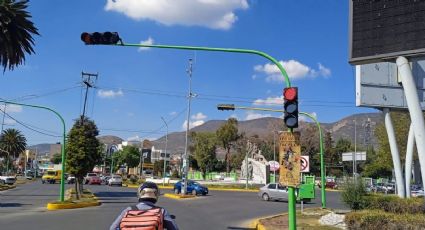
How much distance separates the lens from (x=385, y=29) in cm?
1545

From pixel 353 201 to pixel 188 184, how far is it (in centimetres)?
2589

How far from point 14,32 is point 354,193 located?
76.6 ft

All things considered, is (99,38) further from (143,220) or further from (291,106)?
(143,220)

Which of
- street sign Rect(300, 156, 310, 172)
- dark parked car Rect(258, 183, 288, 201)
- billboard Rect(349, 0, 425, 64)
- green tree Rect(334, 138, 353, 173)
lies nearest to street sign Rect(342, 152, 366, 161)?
dark parked car Rect(258, 183, 288, 201)

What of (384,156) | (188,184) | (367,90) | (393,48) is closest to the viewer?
(393,48)

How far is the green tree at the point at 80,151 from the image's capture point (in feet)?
109

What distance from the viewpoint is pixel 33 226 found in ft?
56.7

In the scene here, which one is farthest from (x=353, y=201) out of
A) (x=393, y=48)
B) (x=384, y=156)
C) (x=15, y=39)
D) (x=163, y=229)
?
(x=384, y=156)

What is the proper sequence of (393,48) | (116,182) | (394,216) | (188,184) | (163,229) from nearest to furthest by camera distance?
1. (163,229)
2. (394,216)
3. (393,48)
4. (188,184)
5. (116,182)

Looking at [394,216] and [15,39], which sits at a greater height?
[15,39]

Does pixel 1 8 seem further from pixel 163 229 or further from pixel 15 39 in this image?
pixel 163 229

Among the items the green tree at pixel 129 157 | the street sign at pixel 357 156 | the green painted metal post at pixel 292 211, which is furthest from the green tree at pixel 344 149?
the green painted metal post at pixel 292 211

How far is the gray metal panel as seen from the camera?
2530cm

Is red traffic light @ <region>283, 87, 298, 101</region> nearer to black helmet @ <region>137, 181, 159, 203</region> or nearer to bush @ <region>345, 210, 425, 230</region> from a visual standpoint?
bush @ <region>345, 210, 425, 230</region>
